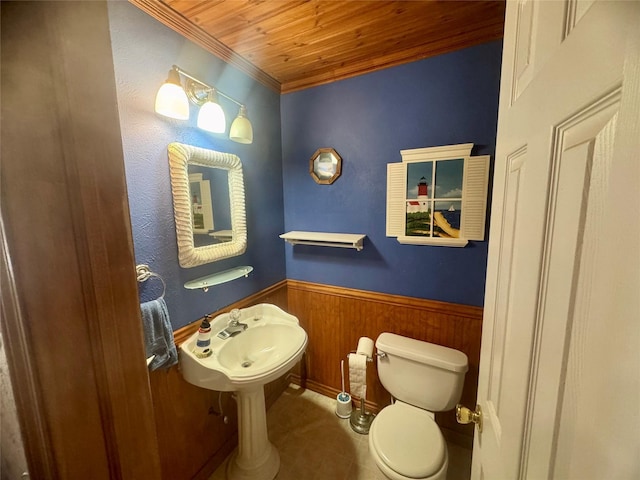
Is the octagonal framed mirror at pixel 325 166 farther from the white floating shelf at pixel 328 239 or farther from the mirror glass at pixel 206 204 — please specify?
the mirror glass at pixel 206 204

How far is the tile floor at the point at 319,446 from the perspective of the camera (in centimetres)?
142

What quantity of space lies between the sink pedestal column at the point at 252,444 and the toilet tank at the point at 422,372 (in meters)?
0.75

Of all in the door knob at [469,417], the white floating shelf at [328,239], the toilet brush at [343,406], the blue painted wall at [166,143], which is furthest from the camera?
the toilet brush at [343,406]

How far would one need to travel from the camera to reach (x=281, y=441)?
1.61 metres

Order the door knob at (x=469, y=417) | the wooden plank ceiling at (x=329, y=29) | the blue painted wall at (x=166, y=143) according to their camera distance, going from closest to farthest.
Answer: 1. the door knob at (x=469, y=417)
2. the blue painted wall at (x=166, y=143)
3. the wooden plank ceiling at (x=329, y=29)

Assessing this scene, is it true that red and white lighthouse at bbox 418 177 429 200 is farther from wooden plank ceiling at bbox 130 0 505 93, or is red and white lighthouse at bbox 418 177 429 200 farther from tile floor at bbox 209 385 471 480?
tile floor at bbox 209 385 471 480

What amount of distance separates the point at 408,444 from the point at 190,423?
1.12m

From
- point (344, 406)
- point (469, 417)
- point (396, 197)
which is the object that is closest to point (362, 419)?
point (344, 406)

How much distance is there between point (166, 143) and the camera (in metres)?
1.12

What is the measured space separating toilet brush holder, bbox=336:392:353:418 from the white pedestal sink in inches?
19.3

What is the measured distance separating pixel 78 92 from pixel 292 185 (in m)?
1.51

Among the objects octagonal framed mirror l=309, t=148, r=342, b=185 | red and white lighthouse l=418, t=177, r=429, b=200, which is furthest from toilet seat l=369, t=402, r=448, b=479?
octagonal framed mirror l=309, t=148, r=342, b=185

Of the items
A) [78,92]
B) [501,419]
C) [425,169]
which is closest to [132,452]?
[78,92]

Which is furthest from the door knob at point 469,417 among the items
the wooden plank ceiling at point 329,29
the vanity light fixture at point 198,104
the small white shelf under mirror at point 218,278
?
the wooden plank ceiling at point 329,29
